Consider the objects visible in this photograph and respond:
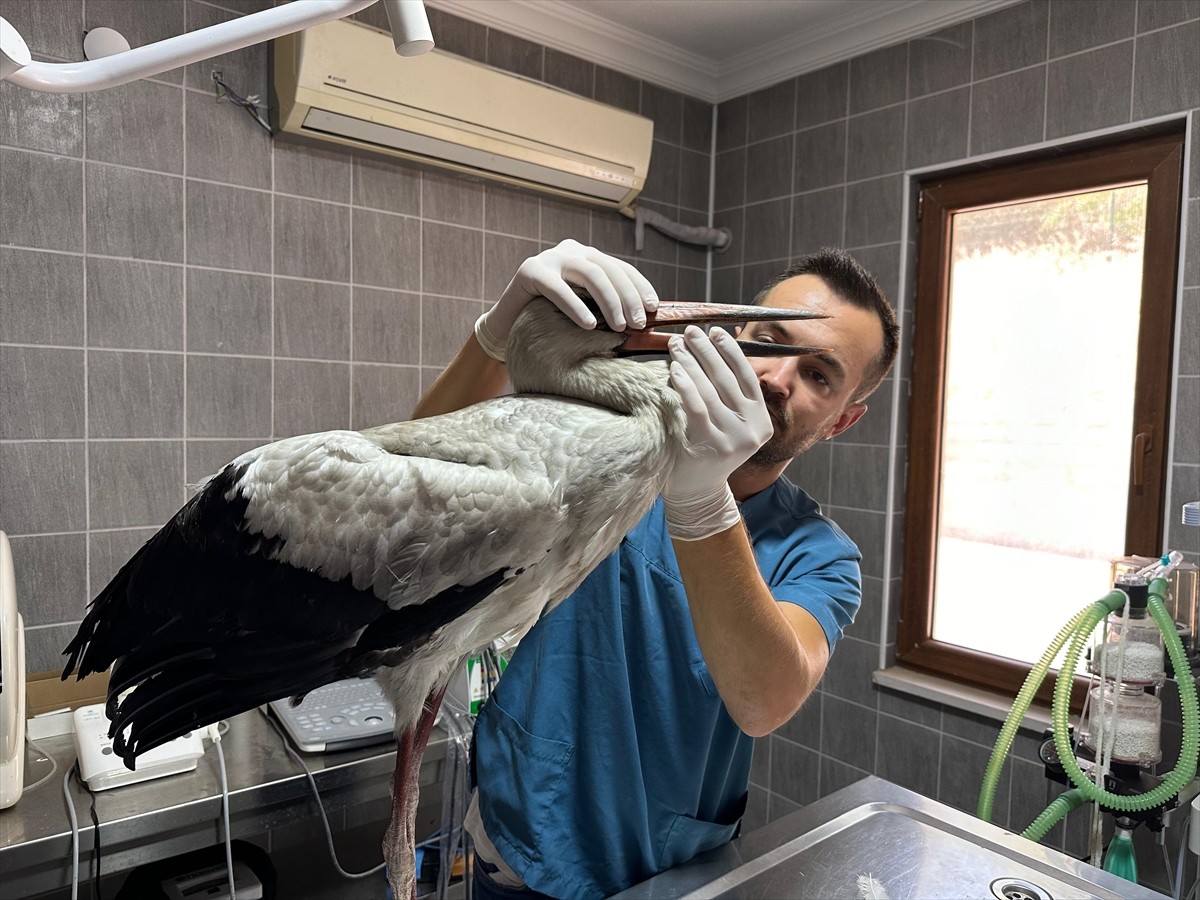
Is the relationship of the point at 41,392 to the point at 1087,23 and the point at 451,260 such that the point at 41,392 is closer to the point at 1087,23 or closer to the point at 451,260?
the point at 451,260

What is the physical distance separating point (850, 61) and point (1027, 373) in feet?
3.92

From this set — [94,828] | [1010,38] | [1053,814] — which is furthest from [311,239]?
[1053,814]

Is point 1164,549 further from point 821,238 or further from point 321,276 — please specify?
point 321,276

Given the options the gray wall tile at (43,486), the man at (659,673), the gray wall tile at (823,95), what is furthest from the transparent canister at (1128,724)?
the gray wall tile at (43,486)

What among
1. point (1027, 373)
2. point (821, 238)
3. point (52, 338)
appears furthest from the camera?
point (821, 238)

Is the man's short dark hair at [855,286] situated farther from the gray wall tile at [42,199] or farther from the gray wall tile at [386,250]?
the gray wall tile at [42,199]

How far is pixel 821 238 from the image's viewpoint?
2.79m

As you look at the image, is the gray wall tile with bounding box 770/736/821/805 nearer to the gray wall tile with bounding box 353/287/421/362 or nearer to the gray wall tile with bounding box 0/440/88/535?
the gray wall tile with bounding box 353/287/421/362

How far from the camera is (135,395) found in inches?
77.5

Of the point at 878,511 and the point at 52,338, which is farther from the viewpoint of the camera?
the point at 878,511

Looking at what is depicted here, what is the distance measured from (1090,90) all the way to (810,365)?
1571mm

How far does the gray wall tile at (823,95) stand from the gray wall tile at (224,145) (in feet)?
5.89

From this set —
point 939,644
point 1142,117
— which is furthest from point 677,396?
point 939,644

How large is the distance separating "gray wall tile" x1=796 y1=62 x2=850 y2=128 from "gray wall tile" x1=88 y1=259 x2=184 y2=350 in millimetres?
2101
